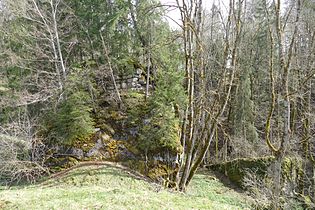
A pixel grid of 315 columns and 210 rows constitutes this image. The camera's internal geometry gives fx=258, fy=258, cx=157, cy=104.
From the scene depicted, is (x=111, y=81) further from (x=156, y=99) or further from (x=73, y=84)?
(x=156, y=99)

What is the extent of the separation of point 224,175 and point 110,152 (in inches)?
274

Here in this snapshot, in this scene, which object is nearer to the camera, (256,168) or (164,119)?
(164,119)

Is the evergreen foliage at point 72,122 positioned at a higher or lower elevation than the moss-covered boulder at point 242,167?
higher

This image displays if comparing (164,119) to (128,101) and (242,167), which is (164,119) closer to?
(128,101)

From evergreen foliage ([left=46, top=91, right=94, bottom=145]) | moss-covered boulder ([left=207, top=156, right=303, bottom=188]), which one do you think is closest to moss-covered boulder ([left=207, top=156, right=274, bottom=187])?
moss-covered boulder ([left=207, top=156, right=303, bottom=188])

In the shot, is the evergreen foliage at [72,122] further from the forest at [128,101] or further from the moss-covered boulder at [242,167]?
the moss-covered boulder at [242,167]

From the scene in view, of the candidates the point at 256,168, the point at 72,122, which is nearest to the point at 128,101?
the point at 72,122

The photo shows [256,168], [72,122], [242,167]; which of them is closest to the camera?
[72,122]

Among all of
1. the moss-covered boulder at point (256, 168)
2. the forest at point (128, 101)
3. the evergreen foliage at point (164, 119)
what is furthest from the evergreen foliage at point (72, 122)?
the moss-covered boulder at point (256, 168)

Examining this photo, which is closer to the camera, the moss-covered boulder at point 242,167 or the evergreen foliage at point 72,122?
the evergreen foliage at point 72,122

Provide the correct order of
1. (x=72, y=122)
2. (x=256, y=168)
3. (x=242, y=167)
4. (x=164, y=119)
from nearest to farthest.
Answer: (x=72, y=122)
(x=164, y=119)
(x=256, y=168)
(x=242, y=167)

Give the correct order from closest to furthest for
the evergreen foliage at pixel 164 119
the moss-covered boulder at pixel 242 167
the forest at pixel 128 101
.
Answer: the forest at pixel 128 101 → the evergreen foliage at pixel 164 119 → the moss-covered boulder at pixel 242 167

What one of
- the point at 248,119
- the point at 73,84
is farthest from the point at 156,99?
the point at 248,119

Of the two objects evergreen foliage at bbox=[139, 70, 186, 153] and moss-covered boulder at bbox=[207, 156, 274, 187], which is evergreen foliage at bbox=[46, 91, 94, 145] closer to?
evergreen foliage at bbox=[139, 70, 186, 153]
